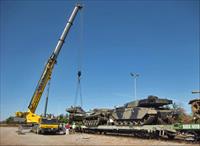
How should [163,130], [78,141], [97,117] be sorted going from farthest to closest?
[97,117] < [163,130] < [78,141]

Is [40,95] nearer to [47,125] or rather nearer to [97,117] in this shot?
[47,125]

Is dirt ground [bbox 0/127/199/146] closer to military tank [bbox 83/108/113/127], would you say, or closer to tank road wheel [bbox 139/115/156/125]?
tank road wheel [bbox 139/115/156/125]

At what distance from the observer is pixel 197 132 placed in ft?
60.0

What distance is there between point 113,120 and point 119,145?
11.7m

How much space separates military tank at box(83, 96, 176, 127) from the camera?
74.7 ft

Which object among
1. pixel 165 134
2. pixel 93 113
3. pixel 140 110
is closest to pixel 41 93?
pixel 93 113

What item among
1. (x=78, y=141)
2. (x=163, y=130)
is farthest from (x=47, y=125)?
(x=163, y=130)

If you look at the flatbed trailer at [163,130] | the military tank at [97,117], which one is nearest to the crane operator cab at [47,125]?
the military tank at [97,117]

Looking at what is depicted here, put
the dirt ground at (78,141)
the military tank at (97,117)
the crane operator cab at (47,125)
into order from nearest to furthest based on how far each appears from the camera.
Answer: the dirt ground at (78,141), the crane operator cab at (47,125), the military tank at (97,117)

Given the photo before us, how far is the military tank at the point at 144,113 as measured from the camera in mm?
22766

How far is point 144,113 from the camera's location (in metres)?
23.2

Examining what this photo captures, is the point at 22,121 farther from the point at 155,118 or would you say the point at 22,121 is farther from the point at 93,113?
the point at 155,118

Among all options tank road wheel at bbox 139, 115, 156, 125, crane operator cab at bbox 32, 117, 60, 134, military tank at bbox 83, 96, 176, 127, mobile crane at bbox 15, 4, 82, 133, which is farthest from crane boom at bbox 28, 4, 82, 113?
tank road wheel at bbox 139, 115, 156, 125

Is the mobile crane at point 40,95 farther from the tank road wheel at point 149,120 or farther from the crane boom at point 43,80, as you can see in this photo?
the tank road wheel at point 149,120
